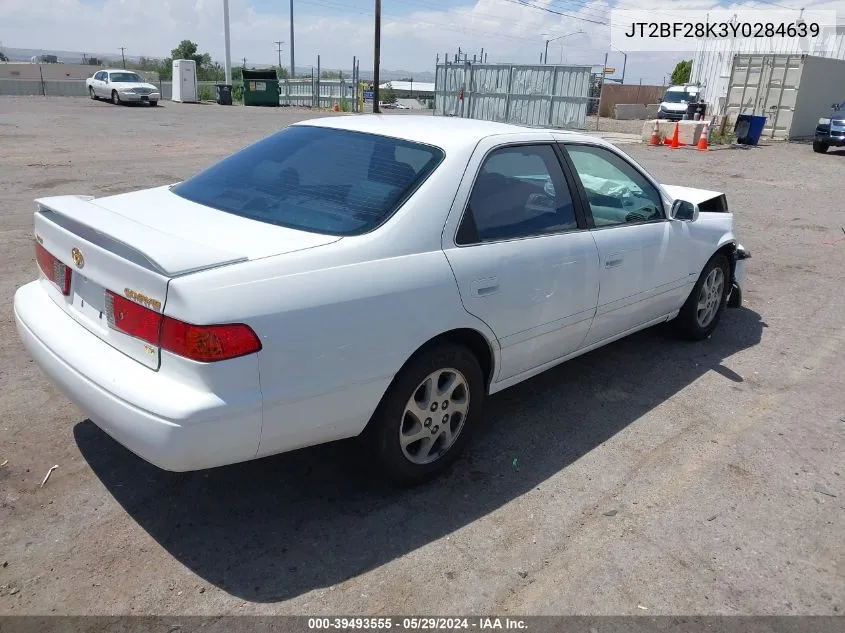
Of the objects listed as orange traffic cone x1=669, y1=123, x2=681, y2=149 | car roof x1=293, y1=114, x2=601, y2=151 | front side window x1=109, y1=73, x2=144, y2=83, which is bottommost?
orange traffic cone x1=669, y1=123, x2=681, y2=149

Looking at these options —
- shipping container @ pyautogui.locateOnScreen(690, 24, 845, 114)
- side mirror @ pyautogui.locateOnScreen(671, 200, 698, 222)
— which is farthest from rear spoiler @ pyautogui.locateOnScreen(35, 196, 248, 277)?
shipping container @ pyautogui.locateOnScreen(690, 24, 845, 114)

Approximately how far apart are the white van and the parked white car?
74.5 ft

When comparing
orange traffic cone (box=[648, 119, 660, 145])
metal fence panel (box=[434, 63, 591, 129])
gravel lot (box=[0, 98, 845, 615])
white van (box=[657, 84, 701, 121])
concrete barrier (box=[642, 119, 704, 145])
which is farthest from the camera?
white van (box=[657, 84, 701, 121])

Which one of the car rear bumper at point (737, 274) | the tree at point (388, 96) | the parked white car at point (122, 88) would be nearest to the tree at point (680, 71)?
the tree at point (388, 96)

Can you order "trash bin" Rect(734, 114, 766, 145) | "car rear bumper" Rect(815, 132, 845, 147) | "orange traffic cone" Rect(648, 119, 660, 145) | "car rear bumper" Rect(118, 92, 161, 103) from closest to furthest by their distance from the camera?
"car rear bumper" Rect(815, 132, 845, 147) < "orange traffic cone" Rect(648, 119, 660, 145) < "trash bin" Rect(734, 114, 766, 145) < "car rear bumper" Rect(118, 92, 161, 103)

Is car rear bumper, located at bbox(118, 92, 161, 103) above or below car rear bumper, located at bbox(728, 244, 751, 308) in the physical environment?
above

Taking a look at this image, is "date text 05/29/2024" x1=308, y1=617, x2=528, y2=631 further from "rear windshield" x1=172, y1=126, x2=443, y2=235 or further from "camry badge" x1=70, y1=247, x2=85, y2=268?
"camry badge" x1=70, y1=247, x2=85, y2=268

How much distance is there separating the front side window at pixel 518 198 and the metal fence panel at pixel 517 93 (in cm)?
1997

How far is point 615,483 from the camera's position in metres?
3.46

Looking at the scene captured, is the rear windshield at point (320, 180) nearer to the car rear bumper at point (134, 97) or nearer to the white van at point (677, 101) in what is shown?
the white van at point (677, 101)

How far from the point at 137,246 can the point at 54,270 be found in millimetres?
846

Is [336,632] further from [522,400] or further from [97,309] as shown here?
[522,400]

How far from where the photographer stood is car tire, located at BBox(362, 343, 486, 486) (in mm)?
2988

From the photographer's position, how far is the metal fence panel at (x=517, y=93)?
2441 centimetres
